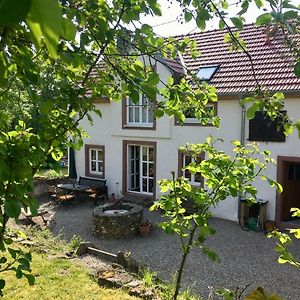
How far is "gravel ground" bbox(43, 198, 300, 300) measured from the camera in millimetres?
8516

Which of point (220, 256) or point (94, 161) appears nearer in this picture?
point (220, 256)

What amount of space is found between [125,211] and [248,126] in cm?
519

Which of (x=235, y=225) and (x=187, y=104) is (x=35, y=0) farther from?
(x=235, y=225)

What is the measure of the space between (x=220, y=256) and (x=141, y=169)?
262 inches

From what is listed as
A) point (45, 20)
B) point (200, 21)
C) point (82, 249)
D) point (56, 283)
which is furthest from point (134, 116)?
point (45, 20)

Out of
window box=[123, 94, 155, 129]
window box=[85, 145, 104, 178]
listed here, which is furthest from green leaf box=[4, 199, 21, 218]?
window box=[85, 145, 104, 178]

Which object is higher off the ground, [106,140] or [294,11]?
[294,11]

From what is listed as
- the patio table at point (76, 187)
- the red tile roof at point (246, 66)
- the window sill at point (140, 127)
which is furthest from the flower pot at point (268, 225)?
the patio table at point (76, 187)

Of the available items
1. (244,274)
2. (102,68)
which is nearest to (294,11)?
(102,68)

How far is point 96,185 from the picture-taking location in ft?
54.4

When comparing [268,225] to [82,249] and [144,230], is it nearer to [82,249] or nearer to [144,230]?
[144,230]

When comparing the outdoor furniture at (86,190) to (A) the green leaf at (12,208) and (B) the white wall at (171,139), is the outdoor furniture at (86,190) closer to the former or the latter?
(B) the white wall at (171,139)

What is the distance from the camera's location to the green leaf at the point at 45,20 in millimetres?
453

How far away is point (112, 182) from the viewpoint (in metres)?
16.7
